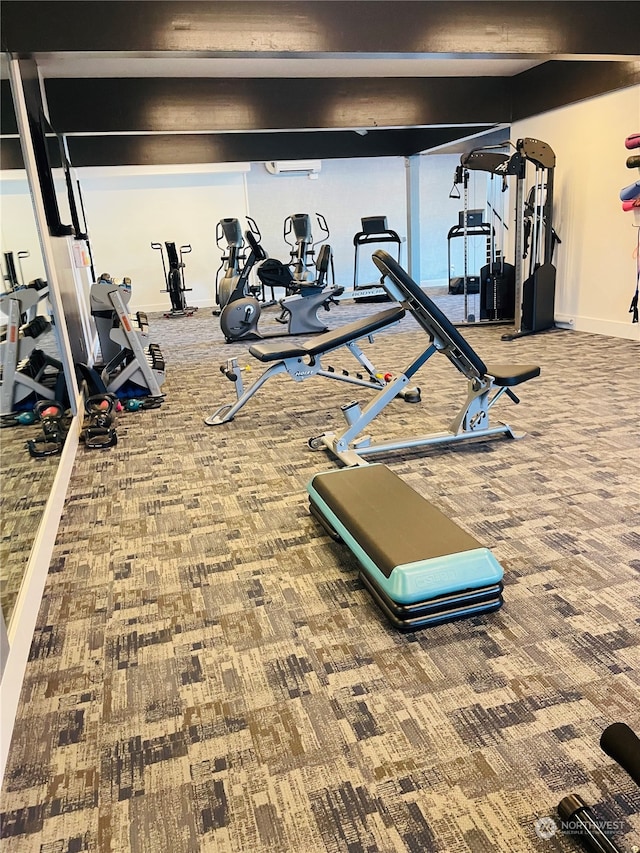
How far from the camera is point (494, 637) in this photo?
69.4 inches

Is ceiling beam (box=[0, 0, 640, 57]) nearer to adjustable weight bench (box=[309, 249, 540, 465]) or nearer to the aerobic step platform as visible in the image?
adjustable weight bench (box=[309, 249, 540, 465])

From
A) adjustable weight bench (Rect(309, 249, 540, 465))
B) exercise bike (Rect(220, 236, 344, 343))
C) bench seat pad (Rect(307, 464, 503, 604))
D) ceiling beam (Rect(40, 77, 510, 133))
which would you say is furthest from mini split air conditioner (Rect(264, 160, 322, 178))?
bench seat pad (Rect(307, 464, 503, 604))

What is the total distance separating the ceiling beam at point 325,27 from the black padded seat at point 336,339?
2005mm

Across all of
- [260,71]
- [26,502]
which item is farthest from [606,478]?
[260,71]

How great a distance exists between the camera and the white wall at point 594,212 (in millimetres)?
5660

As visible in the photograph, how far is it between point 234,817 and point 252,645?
56cm

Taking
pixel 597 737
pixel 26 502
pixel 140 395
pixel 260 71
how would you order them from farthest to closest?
1. pixel 260 71
2. pixel 140 395
3. pixel 26 502
4. pixel 597 737

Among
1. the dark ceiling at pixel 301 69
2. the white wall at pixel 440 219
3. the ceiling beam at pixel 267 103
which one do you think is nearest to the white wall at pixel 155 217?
the dark ceiling at pixel 301 69

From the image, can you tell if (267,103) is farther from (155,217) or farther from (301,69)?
(155,217)

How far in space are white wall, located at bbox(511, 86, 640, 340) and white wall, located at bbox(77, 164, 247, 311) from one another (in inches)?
224

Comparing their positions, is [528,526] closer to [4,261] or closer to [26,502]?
[26,502]

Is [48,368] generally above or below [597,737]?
above

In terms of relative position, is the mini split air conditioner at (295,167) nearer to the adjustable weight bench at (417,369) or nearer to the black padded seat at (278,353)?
the black padded seat at (278,353)

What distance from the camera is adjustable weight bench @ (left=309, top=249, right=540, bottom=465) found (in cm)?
304
